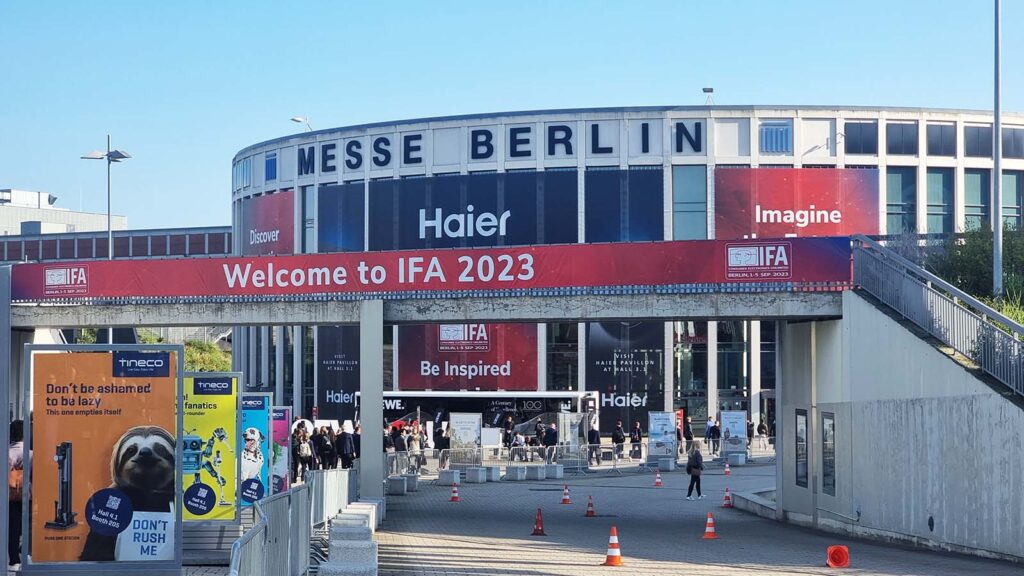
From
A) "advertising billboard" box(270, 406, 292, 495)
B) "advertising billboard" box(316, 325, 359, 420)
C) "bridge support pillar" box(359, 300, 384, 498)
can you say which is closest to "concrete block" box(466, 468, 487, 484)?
"bridge support pillar" box(359, 300, 384, 498)

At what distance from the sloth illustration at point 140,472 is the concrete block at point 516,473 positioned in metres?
29.1

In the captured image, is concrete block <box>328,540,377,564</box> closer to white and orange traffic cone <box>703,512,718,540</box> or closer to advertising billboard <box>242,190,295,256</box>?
white and orange traffic cone <box>703,512,718,540</box>

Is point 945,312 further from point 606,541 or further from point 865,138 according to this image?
point 865,138

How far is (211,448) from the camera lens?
720 inches

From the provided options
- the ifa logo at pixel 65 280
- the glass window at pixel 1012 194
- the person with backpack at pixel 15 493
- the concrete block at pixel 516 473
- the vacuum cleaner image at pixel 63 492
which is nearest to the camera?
the vacuum cleaner image at pixel 63 492

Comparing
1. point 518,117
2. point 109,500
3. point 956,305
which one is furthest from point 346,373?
point 109,500

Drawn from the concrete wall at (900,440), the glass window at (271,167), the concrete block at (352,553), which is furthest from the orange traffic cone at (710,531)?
the glass window at (271,167)

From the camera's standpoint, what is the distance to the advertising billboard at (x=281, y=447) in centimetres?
2422

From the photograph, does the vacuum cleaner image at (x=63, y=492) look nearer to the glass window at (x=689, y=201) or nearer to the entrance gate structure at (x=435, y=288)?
the entrance gate structure at (x=435, y=288)

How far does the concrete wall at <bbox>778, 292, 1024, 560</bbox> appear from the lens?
19.0 meters

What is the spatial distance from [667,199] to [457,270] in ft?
116

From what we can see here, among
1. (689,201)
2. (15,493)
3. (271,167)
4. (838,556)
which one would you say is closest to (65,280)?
(15,493)

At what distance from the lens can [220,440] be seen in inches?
720

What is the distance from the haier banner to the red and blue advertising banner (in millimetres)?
5964
